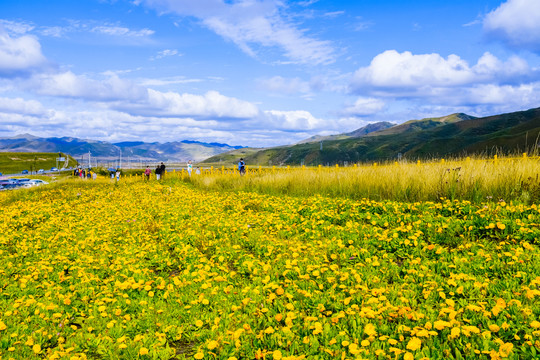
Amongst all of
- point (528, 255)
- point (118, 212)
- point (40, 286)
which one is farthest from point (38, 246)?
point (528, 255)

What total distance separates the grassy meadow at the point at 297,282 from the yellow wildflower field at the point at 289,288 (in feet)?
0.09

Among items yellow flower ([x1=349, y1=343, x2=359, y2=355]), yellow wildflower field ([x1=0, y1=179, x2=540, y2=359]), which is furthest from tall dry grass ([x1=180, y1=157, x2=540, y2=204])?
yellow flower ([x1=349, y1=343, x2=359, y2=355])

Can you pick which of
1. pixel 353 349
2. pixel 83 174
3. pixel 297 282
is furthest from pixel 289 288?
pixel 83 174

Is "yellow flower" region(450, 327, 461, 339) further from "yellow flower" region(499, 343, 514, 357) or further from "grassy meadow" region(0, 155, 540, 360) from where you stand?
"yellow flower" region(499, 343, 514, 357)

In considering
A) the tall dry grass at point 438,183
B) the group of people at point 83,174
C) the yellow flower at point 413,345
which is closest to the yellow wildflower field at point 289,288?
→ the yellow flower at point 413,345

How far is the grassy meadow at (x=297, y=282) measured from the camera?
168 inches

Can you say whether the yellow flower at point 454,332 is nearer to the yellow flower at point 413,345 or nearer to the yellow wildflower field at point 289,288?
the yellow wildflower field at point 289,288

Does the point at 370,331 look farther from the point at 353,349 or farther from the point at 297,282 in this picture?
the point at 297,282

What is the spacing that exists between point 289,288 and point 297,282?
0.84 ft

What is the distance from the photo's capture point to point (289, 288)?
18.9 feet

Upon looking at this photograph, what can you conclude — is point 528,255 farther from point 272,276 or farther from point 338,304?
point 272,276

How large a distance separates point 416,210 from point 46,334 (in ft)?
29.4

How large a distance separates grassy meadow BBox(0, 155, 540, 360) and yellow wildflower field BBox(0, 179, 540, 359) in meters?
0.03

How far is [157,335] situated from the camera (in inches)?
Answer: 182
